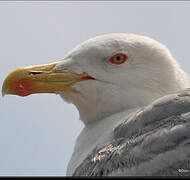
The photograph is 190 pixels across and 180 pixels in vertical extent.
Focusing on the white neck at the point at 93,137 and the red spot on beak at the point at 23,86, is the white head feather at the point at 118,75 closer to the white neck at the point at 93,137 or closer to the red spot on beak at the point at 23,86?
the white neck at the point at 93,137

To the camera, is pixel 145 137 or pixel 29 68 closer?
pixel 145 137

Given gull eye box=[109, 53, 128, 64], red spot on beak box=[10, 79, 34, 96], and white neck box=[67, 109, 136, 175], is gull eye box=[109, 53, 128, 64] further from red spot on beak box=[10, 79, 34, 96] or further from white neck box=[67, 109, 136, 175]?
red spot on beak box=[10, 79, 34, 96]

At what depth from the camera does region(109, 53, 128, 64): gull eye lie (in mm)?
5793

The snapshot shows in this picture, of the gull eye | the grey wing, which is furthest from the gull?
the grey wing

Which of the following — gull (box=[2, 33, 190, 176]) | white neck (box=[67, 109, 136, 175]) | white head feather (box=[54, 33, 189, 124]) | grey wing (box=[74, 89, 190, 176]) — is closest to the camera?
grey wing (box=[74, 89, 190, 176])

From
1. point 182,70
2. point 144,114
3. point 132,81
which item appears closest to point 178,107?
point 144,114

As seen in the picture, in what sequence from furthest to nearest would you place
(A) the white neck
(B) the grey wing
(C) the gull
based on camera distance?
(C) the gull
(A) the white neck
(B) the grey wing

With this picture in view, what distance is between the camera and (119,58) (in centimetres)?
579

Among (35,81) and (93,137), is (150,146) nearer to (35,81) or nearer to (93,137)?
(93,137)

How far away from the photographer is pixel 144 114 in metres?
4.71

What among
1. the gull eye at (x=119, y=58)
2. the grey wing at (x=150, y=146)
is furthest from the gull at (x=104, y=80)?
the grey wing at (x=150, y=146)

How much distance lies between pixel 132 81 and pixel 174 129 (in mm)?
1487

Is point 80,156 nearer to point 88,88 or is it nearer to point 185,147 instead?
point 88,88

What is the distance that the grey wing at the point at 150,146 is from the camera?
13.7 feet
